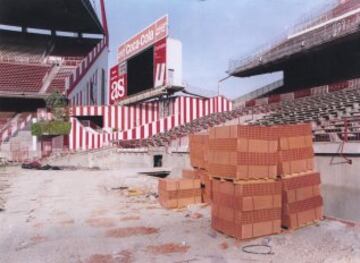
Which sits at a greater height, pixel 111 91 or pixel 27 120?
pixel 111 91

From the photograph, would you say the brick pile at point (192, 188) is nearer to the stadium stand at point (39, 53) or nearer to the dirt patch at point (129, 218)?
the dirt patch at point (129, 218)

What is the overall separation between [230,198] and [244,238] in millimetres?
853

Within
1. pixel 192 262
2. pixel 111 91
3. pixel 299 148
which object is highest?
pixel 111 91

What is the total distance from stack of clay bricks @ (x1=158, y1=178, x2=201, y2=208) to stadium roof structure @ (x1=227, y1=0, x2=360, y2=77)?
689 inches

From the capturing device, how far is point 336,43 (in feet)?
92.2

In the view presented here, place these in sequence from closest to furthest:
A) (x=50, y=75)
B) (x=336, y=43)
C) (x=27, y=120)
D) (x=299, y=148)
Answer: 1. (x=299, y=148)
2. (x=336, y=43)
3. (x=27, y=120)
4. (x=50, y=75)

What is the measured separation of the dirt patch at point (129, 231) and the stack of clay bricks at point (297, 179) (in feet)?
9.43

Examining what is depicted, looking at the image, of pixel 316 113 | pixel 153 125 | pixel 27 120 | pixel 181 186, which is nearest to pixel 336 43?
pixel 316 113

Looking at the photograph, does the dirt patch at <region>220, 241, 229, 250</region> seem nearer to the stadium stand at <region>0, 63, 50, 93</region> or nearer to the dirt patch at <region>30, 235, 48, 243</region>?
the dirt patch at <region>30, 235, 48, 243</region>

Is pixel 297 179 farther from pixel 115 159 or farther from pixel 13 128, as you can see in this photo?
pixel 13 128

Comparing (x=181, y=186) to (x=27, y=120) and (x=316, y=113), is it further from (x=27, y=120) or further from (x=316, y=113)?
(x=27, y=120)

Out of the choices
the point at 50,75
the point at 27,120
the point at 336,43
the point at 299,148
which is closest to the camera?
the point at 299,148

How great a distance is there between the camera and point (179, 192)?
12.6 metres

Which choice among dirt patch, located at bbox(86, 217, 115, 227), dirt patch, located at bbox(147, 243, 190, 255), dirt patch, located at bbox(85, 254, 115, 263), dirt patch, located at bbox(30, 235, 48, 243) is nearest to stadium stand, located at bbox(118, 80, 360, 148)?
dirt patch, located at bbox(147, 243, 190, 255)
